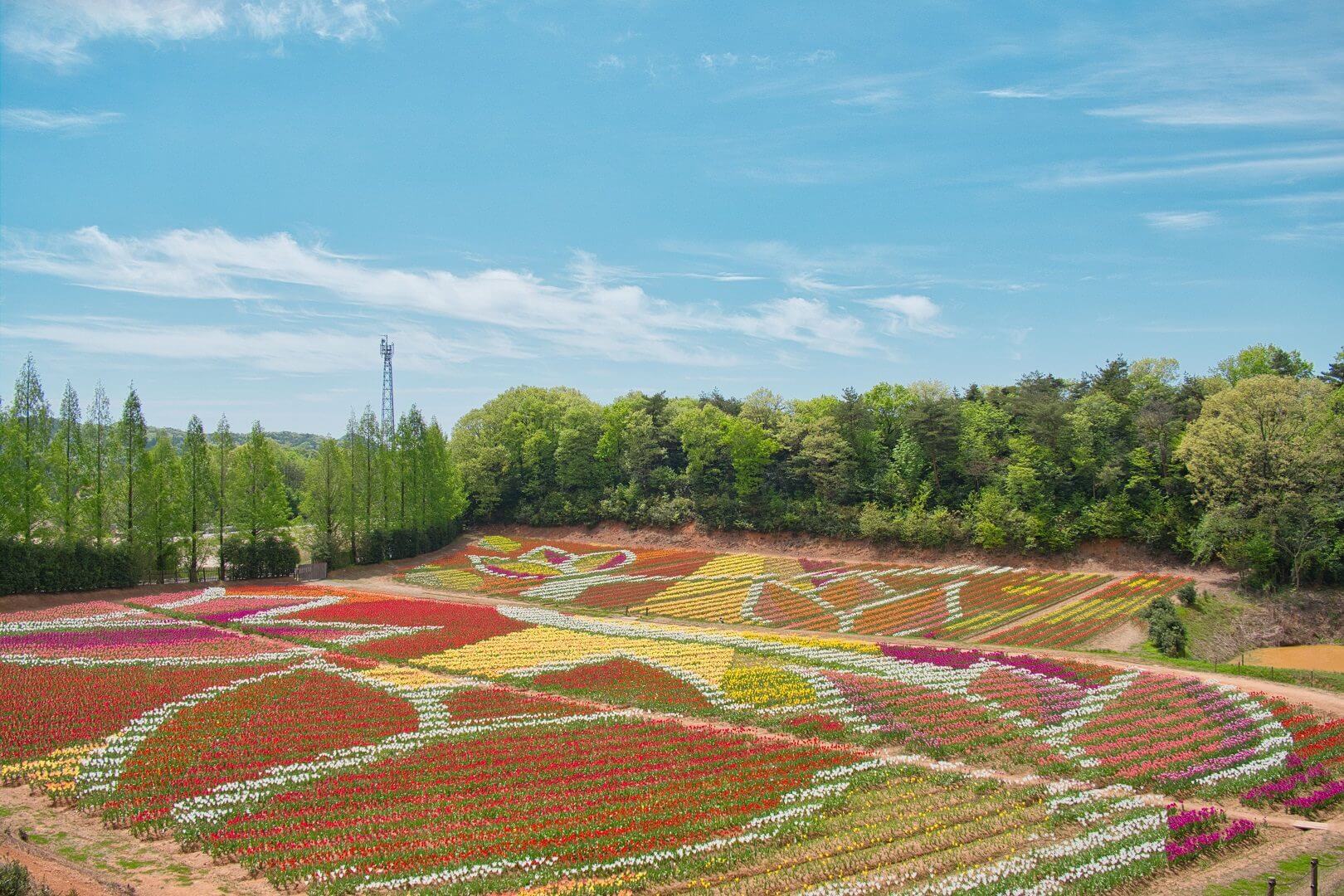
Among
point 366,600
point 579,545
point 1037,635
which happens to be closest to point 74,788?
point 366,600

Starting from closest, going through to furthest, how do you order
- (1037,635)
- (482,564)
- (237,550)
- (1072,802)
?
1. (1072,802)
2. (1037,635)
3. (237,550)
4. (482,564)

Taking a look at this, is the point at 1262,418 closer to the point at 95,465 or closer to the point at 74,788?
the point at 74,788

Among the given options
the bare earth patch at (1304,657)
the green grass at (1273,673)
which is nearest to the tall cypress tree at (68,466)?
the green grass at (1273,673)

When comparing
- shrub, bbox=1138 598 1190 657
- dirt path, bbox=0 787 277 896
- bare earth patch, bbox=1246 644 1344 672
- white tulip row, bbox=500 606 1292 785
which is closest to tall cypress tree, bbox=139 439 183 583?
white tulip row, bbox=500 606 1292 785

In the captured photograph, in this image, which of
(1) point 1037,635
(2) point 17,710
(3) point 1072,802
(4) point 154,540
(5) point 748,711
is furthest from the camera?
(4) point 154,540

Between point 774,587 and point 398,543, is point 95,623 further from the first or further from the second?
point 774,587

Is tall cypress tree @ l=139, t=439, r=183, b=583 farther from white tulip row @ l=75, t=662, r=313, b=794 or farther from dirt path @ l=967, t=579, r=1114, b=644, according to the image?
dirt path @ l=967, t=579, r=1114, b=644
